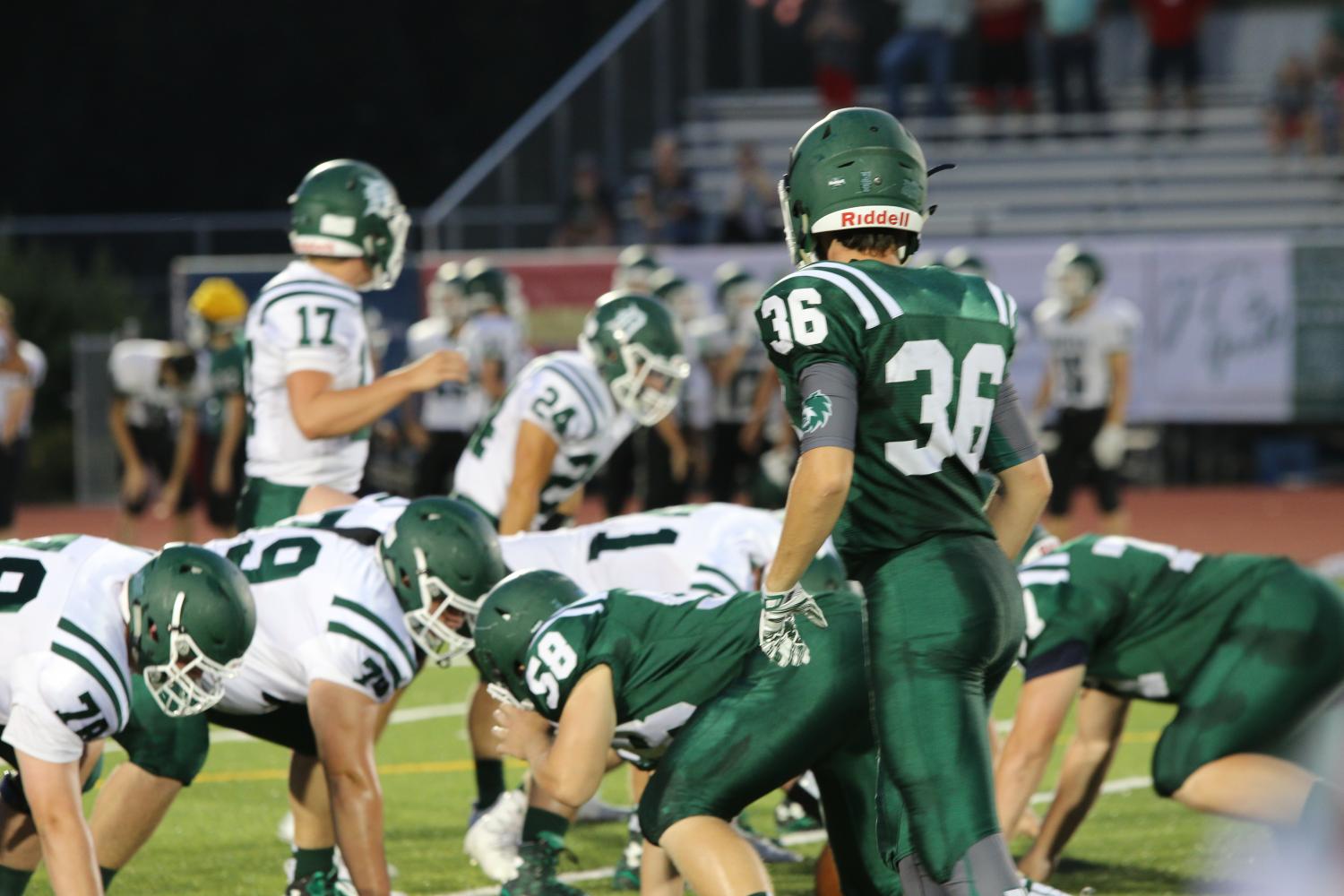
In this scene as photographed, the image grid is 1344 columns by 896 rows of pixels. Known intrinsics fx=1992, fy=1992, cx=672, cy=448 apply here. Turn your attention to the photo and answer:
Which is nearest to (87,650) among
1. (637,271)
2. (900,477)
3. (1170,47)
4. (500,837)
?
(900,477)

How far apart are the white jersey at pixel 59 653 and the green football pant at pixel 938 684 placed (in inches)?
60.9

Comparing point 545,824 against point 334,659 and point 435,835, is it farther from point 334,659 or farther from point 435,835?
point 435,835

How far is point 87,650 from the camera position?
4035mm

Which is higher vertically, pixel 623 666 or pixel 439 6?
pixel 439 6

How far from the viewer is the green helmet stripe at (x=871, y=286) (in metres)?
3.82

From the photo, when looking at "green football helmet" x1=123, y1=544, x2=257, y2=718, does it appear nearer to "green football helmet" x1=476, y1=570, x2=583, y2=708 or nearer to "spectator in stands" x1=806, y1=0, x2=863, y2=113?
"green football helmet" x1=476, y1=570, x2=583, y2=708

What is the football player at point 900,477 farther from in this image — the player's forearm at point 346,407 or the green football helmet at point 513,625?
the player's forearm at point 346,407

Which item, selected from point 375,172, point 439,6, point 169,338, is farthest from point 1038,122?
point 375,172

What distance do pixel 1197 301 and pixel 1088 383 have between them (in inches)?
171

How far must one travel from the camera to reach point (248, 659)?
4789 millimetres

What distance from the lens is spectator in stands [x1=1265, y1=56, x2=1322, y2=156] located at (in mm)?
17578

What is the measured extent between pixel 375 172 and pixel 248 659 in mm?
2014

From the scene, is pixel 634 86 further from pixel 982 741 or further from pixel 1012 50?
pixel 982 741

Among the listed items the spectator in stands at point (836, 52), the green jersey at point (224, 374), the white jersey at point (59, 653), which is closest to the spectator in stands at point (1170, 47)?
the spectator in stands at point (836, 52)
